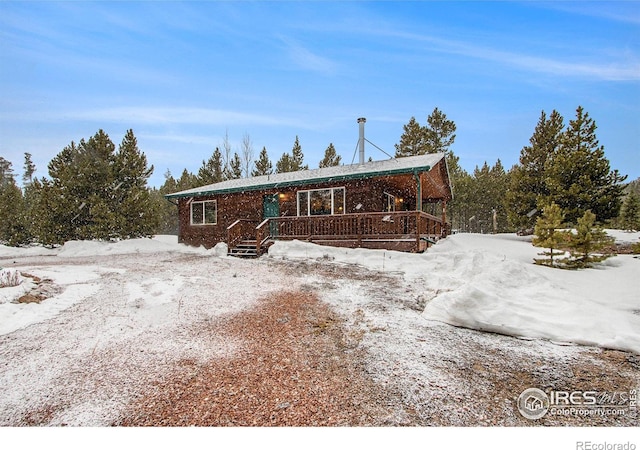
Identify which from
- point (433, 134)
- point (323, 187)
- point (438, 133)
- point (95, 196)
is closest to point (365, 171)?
point (323, 187)

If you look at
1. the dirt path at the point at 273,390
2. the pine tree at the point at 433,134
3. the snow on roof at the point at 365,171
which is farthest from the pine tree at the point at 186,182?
the dirt path at the point at 273,390

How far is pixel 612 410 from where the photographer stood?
1.76m

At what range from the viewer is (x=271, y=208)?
470 inches

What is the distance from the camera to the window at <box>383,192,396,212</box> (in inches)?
424

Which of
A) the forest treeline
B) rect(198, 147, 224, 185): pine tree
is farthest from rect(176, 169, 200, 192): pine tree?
the forest treeline

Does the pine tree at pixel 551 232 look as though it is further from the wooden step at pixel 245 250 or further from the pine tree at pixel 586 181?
the pine tree at pixel 586 181

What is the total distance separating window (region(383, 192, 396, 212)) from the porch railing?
154 centimetres

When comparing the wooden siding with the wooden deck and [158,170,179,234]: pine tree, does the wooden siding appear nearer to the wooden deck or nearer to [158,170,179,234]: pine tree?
the wooden deck

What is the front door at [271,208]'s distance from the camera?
38.7ft

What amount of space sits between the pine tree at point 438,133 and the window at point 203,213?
1852 cm

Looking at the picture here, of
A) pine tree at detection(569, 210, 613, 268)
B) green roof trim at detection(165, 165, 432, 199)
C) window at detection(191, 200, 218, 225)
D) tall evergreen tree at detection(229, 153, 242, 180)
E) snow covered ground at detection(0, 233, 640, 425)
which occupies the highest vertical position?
tall evergreen tree at detection(229, 153, 242, 180)

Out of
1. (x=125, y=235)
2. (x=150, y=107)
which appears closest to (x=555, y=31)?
(x=150, y=107)
